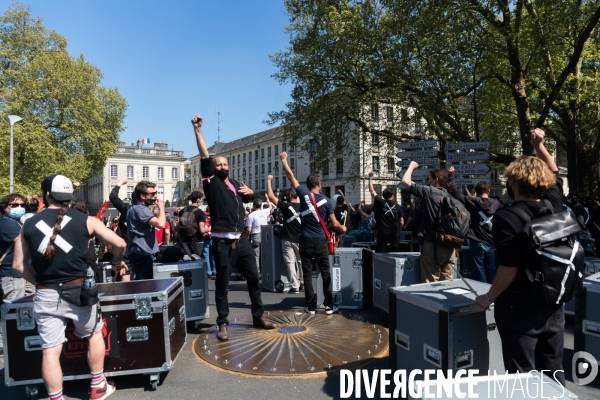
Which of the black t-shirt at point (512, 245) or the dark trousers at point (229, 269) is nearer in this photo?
the black t-shirt at point (512, 245)

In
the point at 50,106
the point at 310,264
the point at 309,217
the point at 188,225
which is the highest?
the point at 50,106

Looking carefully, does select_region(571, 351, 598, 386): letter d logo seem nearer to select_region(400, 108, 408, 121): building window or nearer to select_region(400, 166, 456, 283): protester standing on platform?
select_region(400, 166, 456, 283): protester standing on platform

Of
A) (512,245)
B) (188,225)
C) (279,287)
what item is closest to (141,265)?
(279,287)

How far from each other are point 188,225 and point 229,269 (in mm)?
4377

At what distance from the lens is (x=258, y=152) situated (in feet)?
277

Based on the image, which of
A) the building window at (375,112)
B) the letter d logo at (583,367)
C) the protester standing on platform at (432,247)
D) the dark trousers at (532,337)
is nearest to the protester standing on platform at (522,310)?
the dark trousers at (532,337)

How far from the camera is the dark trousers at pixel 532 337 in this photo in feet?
8.48

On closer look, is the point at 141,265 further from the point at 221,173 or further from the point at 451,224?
the point at 451,224

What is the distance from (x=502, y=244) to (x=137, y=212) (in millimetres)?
4276

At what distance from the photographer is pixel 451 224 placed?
490 centimetres

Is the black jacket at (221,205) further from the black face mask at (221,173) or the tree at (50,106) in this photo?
the tree at (50,106)

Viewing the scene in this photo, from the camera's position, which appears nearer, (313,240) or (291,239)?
(313,240)

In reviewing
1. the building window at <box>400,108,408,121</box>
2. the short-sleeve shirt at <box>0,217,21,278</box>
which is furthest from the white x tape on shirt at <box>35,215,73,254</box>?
the building window at <box>400,108,408,121</box>

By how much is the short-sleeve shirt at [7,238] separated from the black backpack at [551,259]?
5340 mm
